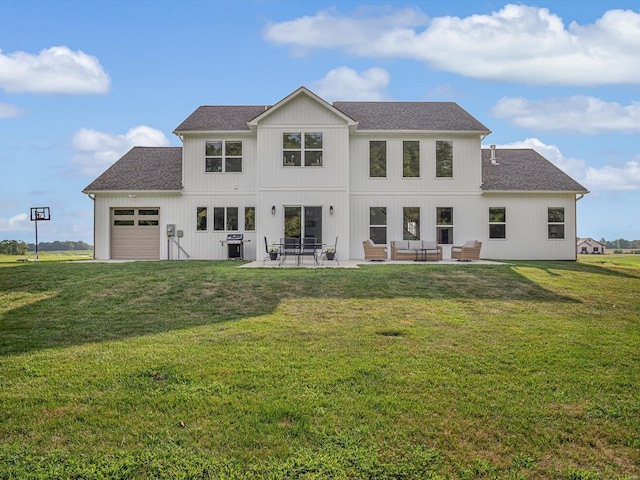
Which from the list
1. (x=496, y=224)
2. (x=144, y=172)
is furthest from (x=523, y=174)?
(x=144, y=172)

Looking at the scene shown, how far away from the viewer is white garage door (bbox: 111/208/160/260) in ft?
70.8

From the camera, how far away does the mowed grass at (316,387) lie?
393 centimetres

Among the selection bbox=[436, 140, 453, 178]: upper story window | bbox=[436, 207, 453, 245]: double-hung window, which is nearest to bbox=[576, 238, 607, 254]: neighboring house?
bbox=[436, 207, 453, 245]: double-hung window

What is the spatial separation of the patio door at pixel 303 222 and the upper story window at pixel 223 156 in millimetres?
3396

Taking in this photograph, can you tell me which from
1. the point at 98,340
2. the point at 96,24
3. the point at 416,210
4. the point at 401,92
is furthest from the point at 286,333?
the point at 401,92

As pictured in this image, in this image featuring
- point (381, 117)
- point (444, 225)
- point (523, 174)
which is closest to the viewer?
point (444, 225)

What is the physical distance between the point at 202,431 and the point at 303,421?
901mm

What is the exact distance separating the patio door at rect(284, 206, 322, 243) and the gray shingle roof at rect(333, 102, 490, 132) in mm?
4387

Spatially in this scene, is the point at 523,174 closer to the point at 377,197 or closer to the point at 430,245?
the point at 430,245

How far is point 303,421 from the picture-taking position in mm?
4461

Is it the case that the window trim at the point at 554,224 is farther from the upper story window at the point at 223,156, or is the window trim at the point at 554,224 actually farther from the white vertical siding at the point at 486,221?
the upper story window at the point at 223,156

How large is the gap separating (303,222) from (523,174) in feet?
35.2

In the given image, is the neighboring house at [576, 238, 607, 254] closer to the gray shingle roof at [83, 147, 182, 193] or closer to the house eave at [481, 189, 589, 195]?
the house eave at [481, 189, 589, 195]

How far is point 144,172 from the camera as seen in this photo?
2275 centimetres
